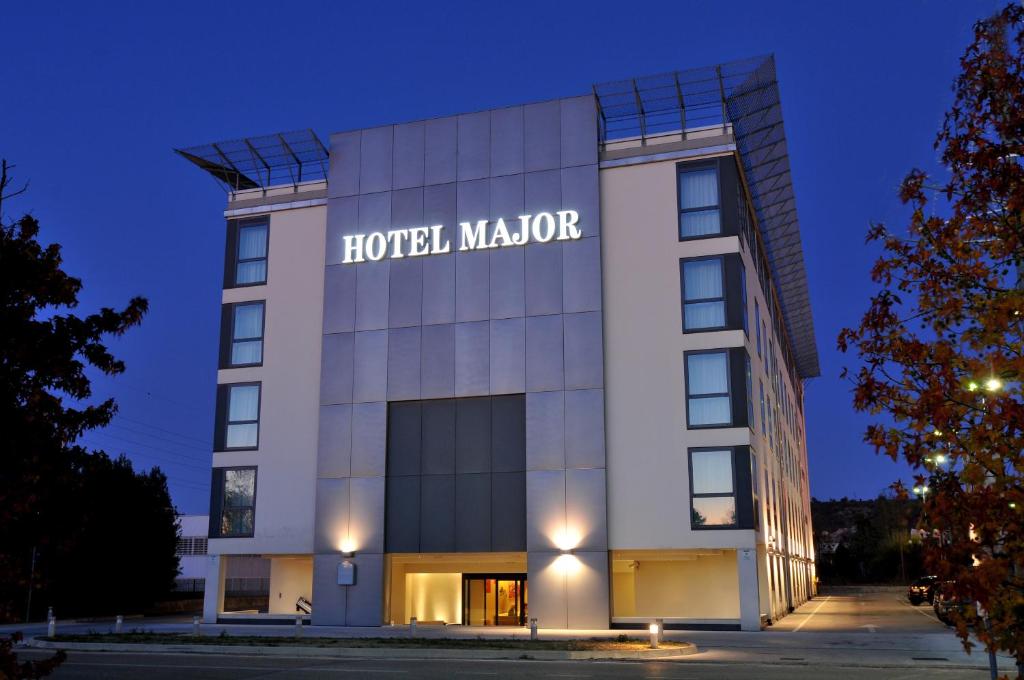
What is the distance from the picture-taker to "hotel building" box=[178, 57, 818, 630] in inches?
1496

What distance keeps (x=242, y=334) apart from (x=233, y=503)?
776 cm

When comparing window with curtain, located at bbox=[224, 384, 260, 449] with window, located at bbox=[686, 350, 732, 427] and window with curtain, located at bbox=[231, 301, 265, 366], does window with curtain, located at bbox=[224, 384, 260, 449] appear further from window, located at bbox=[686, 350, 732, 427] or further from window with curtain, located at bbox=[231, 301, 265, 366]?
window, located at bbox=[686, 350, 732, 427]

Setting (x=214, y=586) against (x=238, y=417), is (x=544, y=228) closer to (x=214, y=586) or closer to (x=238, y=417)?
(x=238, y=417)

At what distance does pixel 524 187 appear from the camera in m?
41.6

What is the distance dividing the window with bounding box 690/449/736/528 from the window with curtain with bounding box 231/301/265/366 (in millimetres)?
20344

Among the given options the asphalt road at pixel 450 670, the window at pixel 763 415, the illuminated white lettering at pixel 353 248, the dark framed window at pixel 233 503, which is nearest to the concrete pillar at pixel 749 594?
the window at pixel 763 415

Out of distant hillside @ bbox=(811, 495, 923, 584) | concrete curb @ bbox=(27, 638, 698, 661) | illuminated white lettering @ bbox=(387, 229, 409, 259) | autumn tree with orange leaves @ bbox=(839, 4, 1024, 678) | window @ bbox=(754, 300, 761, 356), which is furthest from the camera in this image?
distant hillside @ bbox=(811, 495, 923, 584)

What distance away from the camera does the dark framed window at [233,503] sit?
143ft

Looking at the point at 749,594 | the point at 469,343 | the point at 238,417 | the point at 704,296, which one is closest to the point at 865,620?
the point at 749,594

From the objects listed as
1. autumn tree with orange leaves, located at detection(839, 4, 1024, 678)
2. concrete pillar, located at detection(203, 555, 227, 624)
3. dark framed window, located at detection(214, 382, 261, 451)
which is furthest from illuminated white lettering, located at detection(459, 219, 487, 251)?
autumn tree with orange leaves, located at detection(839, 4, 1024, 678)

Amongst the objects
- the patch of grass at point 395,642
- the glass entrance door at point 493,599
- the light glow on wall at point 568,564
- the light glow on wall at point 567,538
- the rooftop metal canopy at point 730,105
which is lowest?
the patch of grass at point 395,642

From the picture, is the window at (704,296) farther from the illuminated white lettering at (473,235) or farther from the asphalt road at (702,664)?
the asphalt road at (702,664)

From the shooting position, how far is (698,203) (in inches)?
1551

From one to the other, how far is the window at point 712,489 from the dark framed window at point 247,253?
71.2ft
